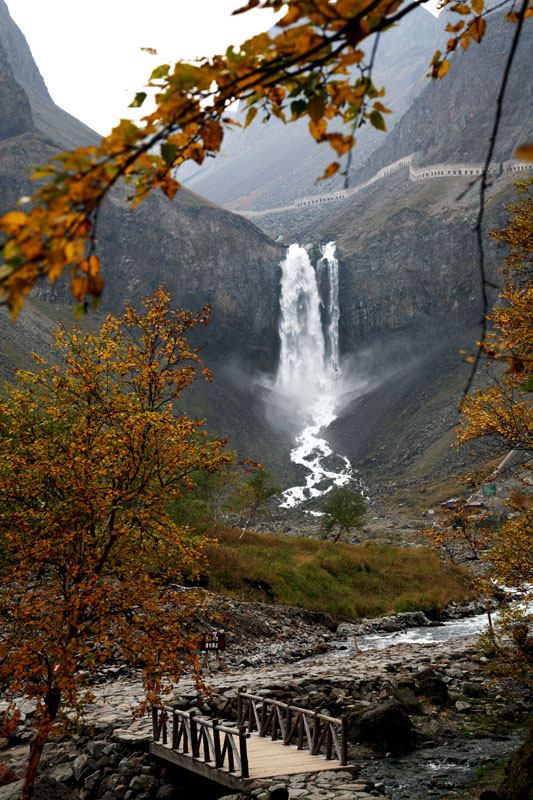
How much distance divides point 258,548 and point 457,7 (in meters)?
38.2

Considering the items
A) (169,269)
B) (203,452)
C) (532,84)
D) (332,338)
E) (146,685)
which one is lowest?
(146,685)

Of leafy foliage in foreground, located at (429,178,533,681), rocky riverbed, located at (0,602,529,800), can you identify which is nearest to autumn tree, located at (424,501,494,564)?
leafy foliage in foreground, located at (429,178,533,681)

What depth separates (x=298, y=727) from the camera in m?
11.9

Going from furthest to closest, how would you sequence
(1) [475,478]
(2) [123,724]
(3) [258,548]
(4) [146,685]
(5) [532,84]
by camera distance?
(5) [532,84], (3) [258,548], (2) [123,724], (1) [475,478], (4) [146,685]

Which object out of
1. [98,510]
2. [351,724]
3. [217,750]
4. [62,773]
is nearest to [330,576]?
[351,724]

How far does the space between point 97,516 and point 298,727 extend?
231 inches

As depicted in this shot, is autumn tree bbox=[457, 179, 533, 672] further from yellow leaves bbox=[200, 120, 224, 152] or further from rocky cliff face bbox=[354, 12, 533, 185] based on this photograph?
rocky cliff face bbox=[354, 12, 533, 185]

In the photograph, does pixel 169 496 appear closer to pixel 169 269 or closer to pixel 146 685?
pixel 146 685

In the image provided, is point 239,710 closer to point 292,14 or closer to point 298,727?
point 298,727

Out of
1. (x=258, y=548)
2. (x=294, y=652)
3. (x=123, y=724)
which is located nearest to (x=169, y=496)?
(x=123, y=724)

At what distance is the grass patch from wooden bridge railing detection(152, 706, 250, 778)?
56.9 feet

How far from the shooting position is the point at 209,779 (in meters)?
11.6

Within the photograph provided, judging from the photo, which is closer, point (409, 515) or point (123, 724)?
point (123, 724)

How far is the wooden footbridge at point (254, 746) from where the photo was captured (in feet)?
35.2
